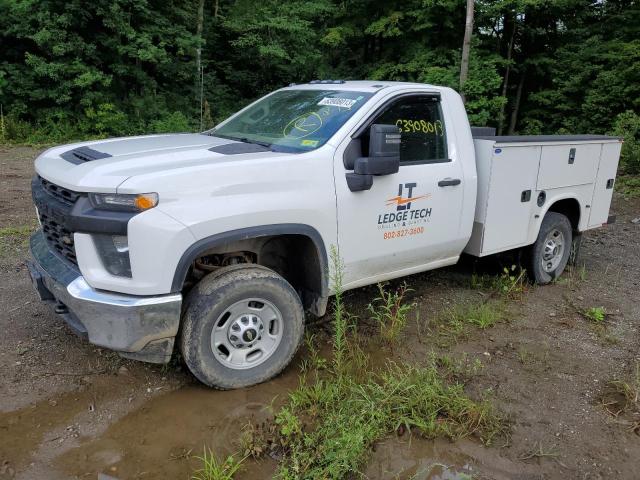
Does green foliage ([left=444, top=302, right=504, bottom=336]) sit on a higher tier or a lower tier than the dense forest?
lower

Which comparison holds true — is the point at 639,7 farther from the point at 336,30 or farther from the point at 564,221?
the point at 564,221

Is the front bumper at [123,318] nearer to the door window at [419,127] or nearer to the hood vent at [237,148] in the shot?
the hood vent at [237,148]

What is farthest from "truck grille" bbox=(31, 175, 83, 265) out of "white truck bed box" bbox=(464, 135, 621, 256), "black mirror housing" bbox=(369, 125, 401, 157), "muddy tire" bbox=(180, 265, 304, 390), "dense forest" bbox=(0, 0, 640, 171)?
"dense forest" bbox=(0, 0, 640, 171)

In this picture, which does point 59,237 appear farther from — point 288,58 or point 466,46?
point 288,58

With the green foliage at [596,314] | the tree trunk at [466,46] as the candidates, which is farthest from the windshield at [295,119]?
the tree trunk at [466,46]

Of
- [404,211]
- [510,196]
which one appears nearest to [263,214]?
[404,211]

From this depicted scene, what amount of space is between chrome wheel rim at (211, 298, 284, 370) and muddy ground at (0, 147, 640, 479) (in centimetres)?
22

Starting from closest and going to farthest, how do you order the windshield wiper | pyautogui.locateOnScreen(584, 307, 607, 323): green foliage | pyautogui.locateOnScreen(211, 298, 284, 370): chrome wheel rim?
1. pyautogui.locateOnScreen(211, 298, 284, 370): chrome wheel rim
2. the windshield wiper
3. pyautogui.locateOnScreen(584, 307, 607, 323): green foliage

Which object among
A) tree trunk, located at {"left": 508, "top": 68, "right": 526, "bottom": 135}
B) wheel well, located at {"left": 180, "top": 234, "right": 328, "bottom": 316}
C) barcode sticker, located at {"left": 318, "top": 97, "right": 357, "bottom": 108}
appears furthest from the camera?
tree trunk, located at {"left": 508, "top": 68, "right": 526, "bottom": 135}

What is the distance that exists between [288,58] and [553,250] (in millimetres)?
15218

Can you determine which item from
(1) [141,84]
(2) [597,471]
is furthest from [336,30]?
(2) [597,471]

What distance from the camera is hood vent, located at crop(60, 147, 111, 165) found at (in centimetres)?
332

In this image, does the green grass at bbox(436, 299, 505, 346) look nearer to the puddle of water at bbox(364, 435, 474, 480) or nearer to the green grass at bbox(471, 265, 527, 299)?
the green grass at bbox(471, 265, 527, 299)

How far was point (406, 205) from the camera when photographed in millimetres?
3967
